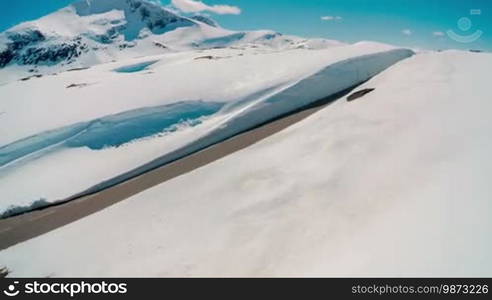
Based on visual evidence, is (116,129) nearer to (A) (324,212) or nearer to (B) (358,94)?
(B) (358,94)

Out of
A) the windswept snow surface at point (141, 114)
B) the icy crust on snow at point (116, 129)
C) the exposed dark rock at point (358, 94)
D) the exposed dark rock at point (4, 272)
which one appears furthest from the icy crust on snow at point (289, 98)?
the exposed dark rock at point (4, 272)

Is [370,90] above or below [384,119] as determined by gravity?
above

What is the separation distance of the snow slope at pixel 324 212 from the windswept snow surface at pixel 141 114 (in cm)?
325

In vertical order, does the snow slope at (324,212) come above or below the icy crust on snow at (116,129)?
below

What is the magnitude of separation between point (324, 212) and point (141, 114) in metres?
11.8

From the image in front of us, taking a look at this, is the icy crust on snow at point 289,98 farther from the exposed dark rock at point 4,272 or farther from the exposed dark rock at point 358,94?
the exposed dark rock at point 4,272

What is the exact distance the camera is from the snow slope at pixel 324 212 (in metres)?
7.18

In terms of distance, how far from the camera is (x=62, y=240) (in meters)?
10.9

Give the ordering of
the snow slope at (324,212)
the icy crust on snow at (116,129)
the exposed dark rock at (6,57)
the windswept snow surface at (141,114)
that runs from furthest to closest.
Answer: the exposed dark rock at (6,57), the icy crust on snow at (116,129), the windswept snow surface at (141,114), the snow slope at (324,212)

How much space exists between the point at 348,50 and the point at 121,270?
2297 centimetres

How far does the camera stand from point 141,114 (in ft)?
60.7

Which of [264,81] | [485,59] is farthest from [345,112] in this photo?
[485,59]

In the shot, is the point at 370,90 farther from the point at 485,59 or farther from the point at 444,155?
the point at 444,155

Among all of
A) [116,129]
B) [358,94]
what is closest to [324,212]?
[358,94]
